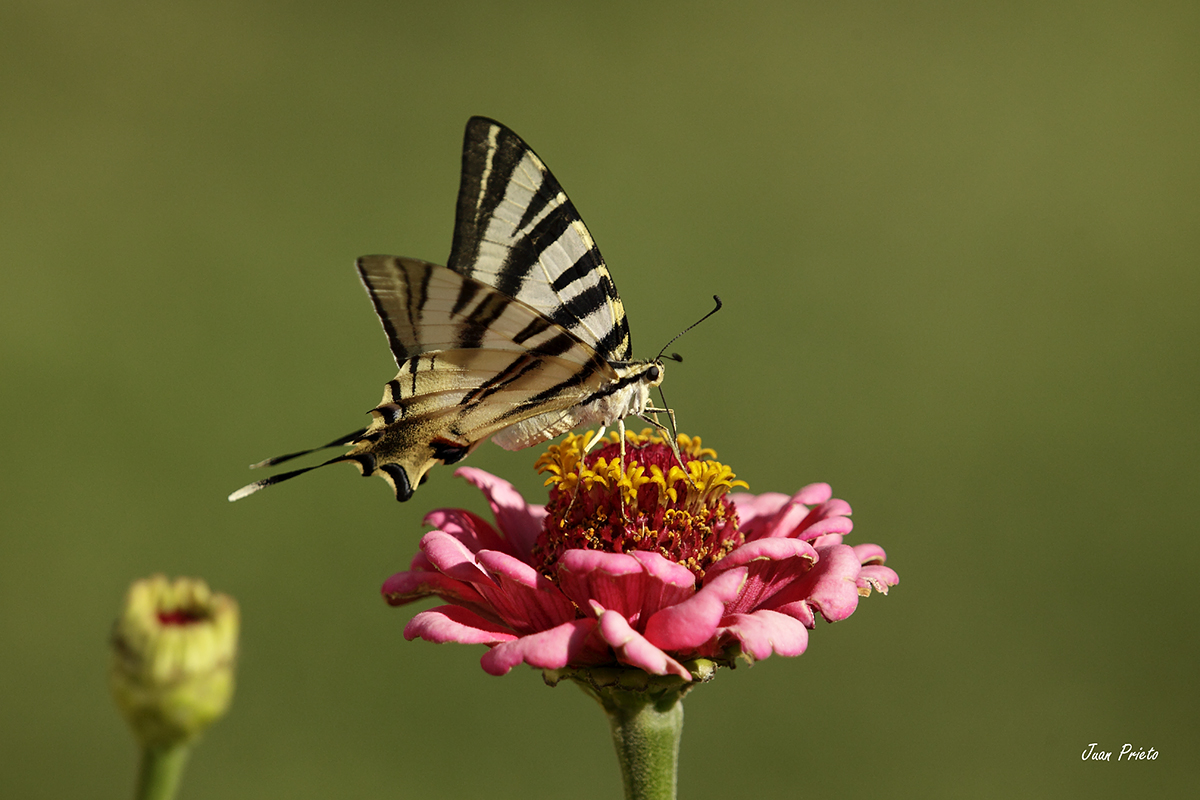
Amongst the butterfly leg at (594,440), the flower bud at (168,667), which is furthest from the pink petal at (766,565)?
the flower bud at (168,667)

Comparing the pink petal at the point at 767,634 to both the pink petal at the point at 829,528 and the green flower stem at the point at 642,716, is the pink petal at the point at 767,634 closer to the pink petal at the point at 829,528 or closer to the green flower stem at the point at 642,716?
the green flower stem at the point at 642,716

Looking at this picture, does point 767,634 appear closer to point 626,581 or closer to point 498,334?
point 626,581

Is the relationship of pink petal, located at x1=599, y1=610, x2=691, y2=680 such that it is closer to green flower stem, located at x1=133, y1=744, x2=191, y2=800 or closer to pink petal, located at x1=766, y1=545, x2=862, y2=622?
pink petal, located at x1=766, y1=545, x2=862, y2=622

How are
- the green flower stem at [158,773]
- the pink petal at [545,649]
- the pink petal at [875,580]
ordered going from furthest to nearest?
1. the pink petal at [875,580]
2. the pink petal at [545,649]
3. the green flower stem at [158,773]

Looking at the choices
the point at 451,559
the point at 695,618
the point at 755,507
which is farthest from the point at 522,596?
the point at 755,507

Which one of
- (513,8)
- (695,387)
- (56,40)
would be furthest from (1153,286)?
(56,40)

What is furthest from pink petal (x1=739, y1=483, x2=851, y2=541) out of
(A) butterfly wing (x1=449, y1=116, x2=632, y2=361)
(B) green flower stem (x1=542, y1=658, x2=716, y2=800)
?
(A) butterfly wing (x1=449, y1=116, x2=632, y2=361)

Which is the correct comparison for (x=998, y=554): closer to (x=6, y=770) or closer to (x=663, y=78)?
(x=6, y=770)
